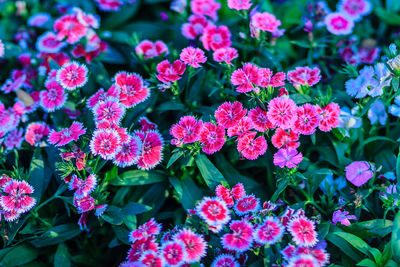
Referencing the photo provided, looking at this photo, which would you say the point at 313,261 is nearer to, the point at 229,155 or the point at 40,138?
the point at 229,155

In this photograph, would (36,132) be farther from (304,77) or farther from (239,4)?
(304,77)

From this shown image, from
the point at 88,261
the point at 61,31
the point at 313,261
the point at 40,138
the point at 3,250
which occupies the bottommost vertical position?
the point at 88,261

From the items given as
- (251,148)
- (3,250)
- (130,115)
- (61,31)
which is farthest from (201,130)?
(61,31)

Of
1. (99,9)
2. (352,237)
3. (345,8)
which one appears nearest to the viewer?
(352,237)

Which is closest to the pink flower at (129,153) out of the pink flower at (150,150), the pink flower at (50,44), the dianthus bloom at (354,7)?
the pink flower at (150,150)

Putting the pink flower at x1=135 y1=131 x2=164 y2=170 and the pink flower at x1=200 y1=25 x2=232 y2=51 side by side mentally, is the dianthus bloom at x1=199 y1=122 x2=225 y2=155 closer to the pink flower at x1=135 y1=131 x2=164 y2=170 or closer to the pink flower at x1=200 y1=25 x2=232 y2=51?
the pink flower at x1=135 y1=131 x2=164 y2=170

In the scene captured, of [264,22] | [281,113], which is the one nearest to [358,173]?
[281,113]

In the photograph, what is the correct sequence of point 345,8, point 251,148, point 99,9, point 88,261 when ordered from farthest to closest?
point 99,9 → point 345,8 → point 88,261 → point 251,148
